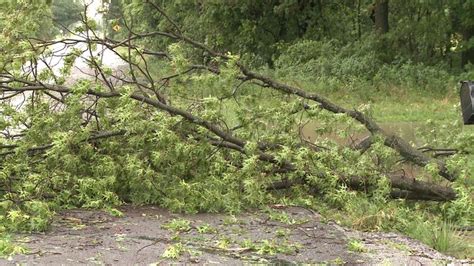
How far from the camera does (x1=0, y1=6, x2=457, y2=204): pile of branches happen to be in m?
6.21

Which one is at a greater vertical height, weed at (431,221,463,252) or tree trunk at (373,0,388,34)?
tree trunk at (373,0,388,34)

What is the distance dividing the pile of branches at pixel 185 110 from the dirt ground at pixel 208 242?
0.77m

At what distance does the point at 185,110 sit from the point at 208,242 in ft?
6.21

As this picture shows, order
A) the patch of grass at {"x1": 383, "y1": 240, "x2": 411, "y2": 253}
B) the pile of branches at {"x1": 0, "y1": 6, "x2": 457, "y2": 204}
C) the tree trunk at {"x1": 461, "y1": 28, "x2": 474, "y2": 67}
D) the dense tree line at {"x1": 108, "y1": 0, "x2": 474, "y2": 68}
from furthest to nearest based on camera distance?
1. the dense tree line at {"x1": 108, "y1": 0, "x2": 474, "y2": 68}
2. the tree trunk at {"x1": 461, "y1": 28, "x2": 474, "y2": 67}
3. the pile of branches at {"x1": 0, "y1": 6, "x2": 457, "y2": 204}
4. the patch of grass at {"x1": 383, "y1": 240, "x2": 411, "y2": 253}

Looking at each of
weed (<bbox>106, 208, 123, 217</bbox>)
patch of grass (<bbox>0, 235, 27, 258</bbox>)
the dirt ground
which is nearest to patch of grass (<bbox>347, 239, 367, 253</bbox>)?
the dirt ground

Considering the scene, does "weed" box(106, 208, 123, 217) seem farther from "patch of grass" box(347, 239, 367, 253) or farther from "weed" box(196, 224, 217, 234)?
"patch of grass" box(347, 239, 367, 253)

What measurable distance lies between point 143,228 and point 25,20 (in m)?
2.45

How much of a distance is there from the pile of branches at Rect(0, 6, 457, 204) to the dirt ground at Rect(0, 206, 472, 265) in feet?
2.53

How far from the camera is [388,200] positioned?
6.41 m

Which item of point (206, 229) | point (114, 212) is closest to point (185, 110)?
point (114, 212)

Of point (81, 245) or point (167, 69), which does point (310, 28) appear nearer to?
point (167, 69)

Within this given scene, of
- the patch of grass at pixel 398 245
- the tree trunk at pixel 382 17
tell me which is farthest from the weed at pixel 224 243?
the tree trunk at pixel 382 17

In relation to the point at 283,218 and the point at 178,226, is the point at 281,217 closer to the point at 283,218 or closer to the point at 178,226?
the point at 283,218

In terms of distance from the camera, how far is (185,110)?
21.5 feet
